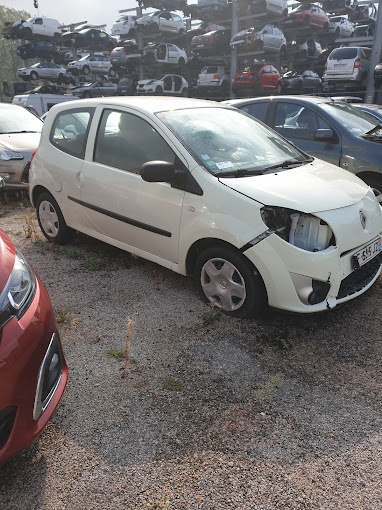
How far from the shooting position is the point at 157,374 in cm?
267

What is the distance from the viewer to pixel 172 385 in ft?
8.39

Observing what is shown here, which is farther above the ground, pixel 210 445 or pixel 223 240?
pixel 223 240

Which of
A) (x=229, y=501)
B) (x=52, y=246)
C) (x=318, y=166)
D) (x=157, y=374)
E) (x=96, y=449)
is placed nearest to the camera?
(x=229, y=501)

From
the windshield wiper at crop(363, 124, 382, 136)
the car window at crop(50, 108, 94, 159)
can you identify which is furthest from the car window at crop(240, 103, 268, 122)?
the car window at crop(50, 108, 94, 159)

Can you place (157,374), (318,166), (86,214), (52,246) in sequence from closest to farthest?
(157,374)
(318,166)
(86,214)
(52,246)

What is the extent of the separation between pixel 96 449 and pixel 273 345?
55.2 inches

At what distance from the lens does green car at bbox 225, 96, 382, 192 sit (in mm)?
5559

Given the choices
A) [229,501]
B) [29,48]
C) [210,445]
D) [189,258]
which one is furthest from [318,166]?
[29,48]

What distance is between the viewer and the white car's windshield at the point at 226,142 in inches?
130

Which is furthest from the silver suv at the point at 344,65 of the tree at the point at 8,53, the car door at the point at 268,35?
the tree at the point at 8,53

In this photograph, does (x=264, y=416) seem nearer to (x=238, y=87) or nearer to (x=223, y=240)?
(x=223, y=240)

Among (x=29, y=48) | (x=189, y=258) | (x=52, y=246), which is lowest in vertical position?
(x=52, y=246)

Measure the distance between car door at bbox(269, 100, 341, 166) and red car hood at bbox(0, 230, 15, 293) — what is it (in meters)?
4.81

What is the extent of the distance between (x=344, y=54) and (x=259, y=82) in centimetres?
A: 415
